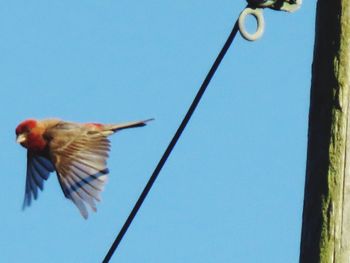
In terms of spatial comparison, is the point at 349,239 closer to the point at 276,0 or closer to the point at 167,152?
the point at 167,152

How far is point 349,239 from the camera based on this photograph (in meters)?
3.76

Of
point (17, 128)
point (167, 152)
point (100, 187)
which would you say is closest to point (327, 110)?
point (167, 152)

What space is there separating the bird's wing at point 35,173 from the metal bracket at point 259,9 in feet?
13.4

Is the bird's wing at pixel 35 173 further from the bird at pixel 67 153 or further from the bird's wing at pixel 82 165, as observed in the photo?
the bird's wing at pixel 82 165

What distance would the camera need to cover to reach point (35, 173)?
8352mm

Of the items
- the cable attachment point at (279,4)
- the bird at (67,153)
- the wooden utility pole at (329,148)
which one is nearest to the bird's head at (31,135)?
the bird at (67,153)

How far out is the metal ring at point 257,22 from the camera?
4.41 m

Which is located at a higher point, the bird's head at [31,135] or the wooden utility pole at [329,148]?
the wooden utility pole at [329,148]

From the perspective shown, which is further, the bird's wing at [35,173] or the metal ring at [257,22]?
the bird's wing at [35,173]

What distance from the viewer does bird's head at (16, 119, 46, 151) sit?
326 inches

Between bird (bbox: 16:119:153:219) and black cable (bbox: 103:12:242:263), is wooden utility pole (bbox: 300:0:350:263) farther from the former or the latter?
bird (bbox: 16:119:153:219)

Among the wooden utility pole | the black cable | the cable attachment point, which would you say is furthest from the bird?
the wooden utility pole

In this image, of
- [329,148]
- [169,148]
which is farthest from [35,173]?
[329,148]

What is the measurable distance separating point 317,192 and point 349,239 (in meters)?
0.22
